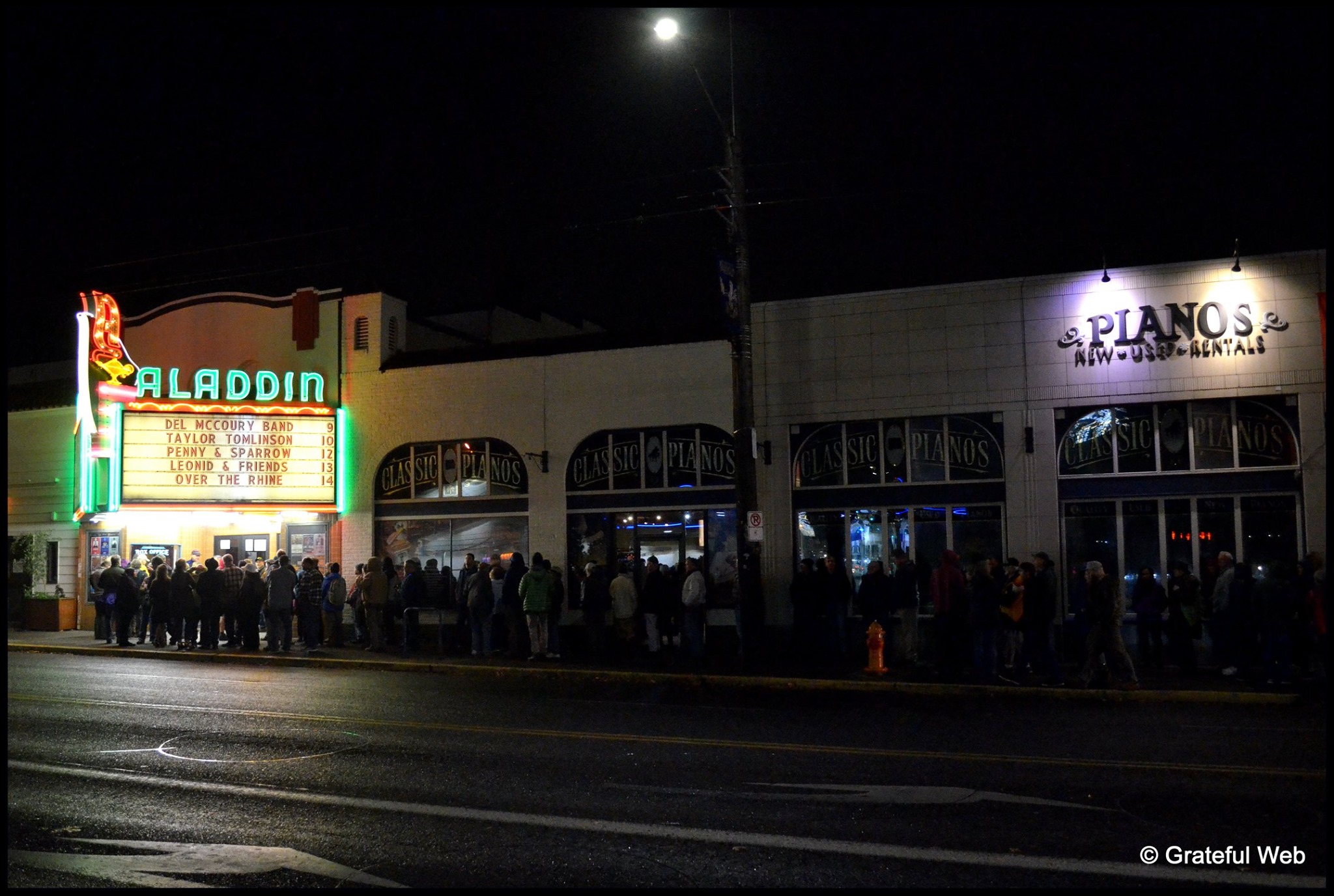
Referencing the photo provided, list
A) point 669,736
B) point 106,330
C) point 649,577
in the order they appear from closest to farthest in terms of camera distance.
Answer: point 669,736, point 649,577, point 106,330

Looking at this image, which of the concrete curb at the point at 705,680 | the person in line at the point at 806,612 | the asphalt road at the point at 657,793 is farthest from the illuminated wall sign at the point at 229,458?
the person in line at the point at 806,612

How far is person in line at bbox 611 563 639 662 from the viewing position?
19828mm

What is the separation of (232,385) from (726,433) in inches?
438

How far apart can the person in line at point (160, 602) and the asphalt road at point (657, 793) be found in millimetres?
8607

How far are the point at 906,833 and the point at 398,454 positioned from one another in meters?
18.8

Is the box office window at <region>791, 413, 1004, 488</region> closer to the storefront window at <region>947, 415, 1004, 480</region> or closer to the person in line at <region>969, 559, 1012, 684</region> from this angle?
the storefront window at <region>947, 415, 1004, 480</region>

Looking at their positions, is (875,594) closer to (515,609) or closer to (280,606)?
(515,609)

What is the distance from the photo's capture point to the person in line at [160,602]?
22.8 meters

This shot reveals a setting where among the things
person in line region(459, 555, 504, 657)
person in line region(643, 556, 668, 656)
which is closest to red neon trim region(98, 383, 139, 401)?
person in line region(459, 555, 504, 657)

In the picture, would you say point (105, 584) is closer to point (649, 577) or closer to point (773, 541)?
point (649, 577)

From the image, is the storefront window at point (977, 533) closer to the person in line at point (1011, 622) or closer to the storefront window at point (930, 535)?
the storefront window at point (930, 535)

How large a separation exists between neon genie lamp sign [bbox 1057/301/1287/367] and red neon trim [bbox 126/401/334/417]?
15.5 meters

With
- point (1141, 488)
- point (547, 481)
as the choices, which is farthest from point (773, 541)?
point (1141, 488)

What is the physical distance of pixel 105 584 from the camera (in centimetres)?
2311
